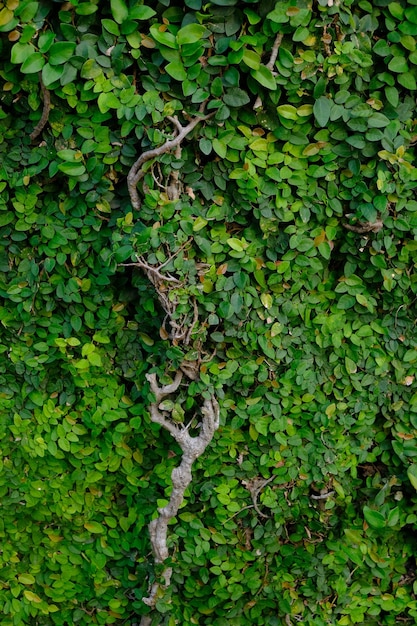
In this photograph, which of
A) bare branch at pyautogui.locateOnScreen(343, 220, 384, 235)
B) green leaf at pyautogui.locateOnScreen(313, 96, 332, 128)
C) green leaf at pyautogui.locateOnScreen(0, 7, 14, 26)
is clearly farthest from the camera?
bare branch at pyautogui.locateOnScreen(343, 220, 384, 235)

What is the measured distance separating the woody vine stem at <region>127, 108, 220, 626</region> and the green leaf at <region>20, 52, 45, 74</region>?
0.38 meters

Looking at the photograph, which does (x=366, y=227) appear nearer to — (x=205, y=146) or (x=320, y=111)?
(x=320, y=111)

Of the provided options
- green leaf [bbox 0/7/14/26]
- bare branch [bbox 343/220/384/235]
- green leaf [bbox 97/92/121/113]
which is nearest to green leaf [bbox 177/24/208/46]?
green leaf [bbox 97/92/121/113]

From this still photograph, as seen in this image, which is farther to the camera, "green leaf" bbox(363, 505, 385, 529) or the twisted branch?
"green leaf" bbox(363, 505, 385, 529)

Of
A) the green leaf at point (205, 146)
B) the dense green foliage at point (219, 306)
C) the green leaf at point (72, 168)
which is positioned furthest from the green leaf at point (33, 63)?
the green leaf at point (205, 146)

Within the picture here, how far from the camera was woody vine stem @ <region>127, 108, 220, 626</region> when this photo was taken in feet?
6.18

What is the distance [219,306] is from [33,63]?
926 millimetres

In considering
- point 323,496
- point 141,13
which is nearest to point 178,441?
point 323,496

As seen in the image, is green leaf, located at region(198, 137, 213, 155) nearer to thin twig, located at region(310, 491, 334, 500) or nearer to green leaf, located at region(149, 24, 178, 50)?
green leaf, located at region(149, 24, 178, 50)

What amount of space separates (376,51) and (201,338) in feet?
3.56

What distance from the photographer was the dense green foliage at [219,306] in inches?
72.3

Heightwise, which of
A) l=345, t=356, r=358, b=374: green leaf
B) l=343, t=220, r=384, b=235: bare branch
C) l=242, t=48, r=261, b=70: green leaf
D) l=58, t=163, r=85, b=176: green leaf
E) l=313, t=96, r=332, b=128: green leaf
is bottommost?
l=345, t=356, r=358, b=374: green leaf

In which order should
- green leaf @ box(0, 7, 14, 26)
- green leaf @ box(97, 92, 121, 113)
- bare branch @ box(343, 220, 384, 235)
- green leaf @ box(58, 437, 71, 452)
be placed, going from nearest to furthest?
green leaf @ box(0, 7, 14, 26) < green leaf @ box(97, 92, 121, 113) < bare branch @ box(343, 220, 384, 235) < green leaf @ box(58, 437, 71, 452)

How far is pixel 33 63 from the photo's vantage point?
5.67ft
